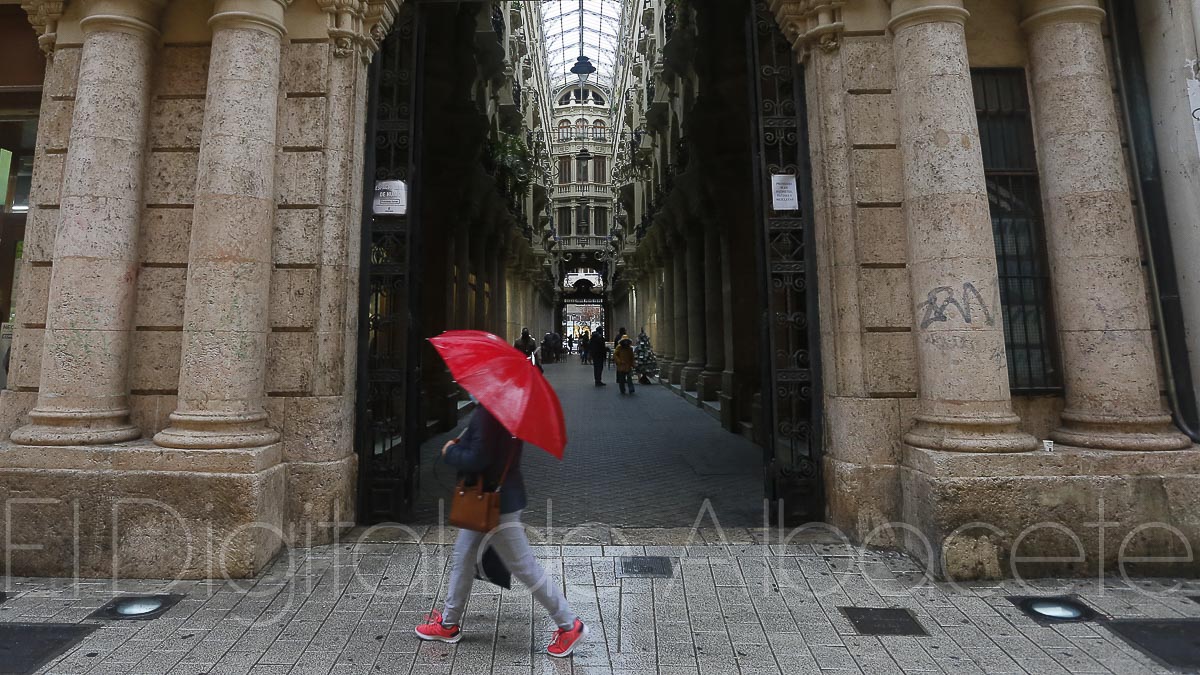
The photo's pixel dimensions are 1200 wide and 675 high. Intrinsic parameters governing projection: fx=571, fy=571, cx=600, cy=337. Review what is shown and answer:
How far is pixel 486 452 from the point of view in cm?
310

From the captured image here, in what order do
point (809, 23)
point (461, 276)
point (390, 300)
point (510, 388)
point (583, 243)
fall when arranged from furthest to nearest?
point (583, 243), point (461, 276), point (390, 300), point (809, 23), point (510, 388)

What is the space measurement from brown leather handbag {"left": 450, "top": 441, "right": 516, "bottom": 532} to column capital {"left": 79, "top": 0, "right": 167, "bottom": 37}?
5481mm

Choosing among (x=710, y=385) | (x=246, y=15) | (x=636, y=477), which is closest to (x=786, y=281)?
(x=636, y=477)

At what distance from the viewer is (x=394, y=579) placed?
4.43 m

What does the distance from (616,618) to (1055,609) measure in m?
3.06

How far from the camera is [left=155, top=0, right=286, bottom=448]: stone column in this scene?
15.6 ft

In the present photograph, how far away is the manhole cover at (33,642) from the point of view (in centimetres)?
325

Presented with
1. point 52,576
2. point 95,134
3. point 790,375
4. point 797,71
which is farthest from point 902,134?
point 52,576

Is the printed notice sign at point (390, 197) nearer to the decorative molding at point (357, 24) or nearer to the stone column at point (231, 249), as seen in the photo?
the stone column at point (231, 249)

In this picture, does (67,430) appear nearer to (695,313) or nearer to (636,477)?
(636,477)

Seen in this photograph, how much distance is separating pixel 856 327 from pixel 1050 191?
7.04 ft

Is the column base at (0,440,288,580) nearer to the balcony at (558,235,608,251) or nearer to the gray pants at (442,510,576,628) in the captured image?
the gray pants at (442,510,576,628)

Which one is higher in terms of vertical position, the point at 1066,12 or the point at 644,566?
the point at 1066,12

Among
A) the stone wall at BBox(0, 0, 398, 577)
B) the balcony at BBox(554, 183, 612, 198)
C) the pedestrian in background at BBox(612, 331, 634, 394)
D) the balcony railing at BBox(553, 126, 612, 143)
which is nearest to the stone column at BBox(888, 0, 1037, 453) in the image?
the stone wall at BBox(0, 0, 398, 577)
